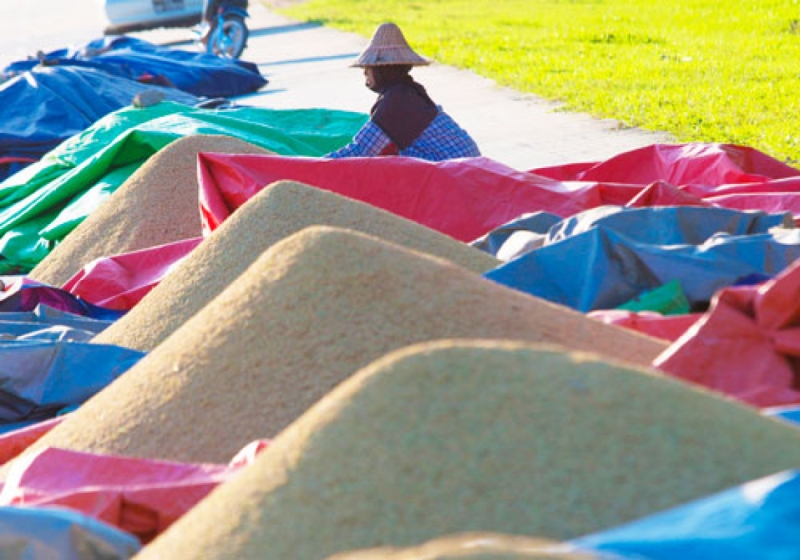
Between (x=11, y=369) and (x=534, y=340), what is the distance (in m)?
1.79

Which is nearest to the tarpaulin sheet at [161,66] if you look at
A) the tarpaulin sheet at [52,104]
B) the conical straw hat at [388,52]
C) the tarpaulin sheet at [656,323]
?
the tarpaulin sheet at [52,104]

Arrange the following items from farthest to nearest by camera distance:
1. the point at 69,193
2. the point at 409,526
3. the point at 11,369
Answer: the point at 69,193
the point at 11,369
the point at 409,526

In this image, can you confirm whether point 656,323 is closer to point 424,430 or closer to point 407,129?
point 424,430

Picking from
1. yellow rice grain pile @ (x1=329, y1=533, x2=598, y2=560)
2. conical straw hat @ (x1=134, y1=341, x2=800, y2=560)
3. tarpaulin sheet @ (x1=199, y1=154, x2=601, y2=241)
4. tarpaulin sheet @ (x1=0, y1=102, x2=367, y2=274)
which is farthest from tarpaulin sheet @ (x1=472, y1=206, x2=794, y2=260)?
tarpaulin sheet @ (x1=0, y1=102, x2=367, y2=274)

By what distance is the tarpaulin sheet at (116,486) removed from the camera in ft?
7.71

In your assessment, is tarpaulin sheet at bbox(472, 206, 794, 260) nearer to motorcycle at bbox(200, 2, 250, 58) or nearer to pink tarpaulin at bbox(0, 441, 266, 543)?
pink tarpaulin at bbox(0, 441, 266, 543)

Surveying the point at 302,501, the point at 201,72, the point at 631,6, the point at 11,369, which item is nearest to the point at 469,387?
the point at 302,501

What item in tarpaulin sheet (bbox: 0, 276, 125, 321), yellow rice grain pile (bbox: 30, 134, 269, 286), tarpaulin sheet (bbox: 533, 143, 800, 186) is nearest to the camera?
tarpaulin sheet (bbox: 0, 276, 125, 321)

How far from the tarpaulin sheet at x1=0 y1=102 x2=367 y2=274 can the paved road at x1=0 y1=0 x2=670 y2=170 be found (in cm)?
136

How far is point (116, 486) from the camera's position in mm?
2465

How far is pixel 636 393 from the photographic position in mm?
2008

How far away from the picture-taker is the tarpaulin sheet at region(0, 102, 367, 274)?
6.03m

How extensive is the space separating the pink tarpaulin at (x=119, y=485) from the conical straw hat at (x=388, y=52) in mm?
3477

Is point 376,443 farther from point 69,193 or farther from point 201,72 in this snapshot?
point 201,72
